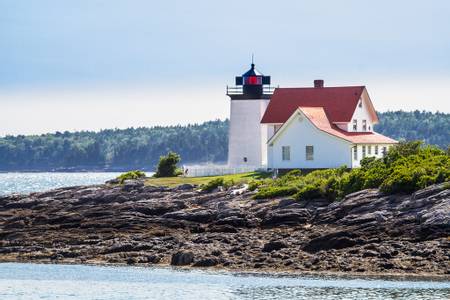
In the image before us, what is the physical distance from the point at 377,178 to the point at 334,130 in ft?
57.8

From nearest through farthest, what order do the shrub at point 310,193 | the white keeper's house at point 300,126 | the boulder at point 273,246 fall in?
the boulder at point 273,246 → the shrub at point 310,193 → the white keeper's house at point 300,126

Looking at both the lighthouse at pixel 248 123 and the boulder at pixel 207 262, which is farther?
the lighthouse at pixel 248 123

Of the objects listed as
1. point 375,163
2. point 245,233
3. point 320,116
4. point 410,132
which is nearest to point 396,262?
point 245,233

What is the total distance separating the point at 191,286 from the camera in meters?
41.4

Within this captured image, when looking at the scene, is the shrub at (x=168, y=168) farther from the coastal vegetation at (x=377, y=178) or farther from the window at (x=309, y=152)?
the coastal vegetation at (x=377, y=178)

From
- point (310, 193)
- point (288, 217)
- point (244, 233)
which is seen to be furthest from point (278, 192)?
point (244, 233)

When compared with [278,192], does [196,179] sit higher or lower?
higher

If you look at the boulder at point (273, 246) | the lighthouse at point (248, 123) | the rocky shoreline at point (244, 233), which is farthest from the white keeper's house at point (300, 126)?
the boulder at point (273, 246)

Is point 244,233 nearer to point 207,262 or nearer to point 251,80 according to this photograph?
point 207,262

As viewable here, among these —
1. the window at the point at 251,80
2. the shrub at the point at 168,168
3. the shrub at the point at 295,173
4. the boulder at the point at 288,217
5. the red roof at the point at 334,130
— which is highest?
the window at the point at 251,80

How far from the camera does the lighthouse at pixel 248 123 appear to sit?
254 feet

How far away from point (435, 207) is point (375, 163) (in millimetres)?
12966

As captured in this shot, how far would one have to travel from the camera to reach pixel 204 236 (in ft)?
163

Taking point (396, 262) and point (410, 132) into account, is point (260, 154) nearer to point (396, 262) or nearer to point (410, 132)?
point (396, 262)
